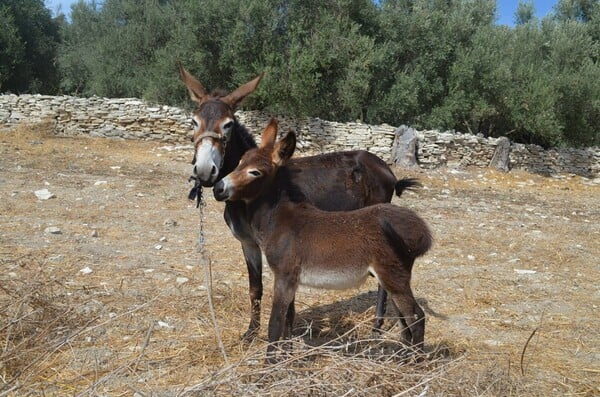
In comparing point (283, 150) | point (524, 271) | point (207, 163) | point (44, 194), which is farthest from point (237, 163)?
point (44, 194)

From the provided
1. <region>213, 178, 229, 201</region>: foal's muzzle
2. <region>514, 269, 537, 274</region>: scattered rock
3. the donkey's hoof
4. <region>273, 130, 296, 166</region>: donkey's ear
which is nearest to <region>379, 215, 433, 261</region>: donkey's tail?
<region>273, 130, 296, 166</region>: donkey's ear

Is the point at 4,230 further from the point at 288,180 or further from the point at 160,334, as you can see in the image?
the point at 288,180

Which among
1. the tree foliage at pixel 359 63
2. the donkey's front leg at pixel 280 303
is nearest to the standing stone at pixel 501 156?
the tree foliage at pixel 359 63

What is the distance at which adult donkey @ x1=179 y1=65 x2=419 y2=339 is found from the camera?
4.41 meters

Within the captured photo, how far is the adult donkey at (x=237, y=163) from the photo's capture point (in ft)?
14.5

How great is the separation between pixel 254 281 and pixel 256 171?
50.0 inches

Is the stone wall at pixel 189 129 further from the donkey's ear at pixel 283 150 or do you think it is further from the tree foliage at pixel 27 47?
the donkey's ear at pixel 283 150

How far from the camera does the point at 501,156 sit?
1784 cm

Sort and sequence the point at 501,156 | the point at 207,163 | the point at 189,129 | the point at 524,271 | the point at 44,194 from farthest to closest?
the point at 501,156, the point at 189,129, the point at 44,194, the point at 524,271, the point at 207,163

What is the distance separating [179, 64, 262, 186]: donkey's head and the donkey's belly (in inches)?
46.5

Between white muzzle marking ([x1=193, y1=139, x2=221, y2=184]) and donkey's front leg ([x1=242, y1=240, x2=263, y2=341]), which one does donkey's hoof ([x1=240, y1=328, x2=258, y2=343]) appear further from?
white muzzle marking ([x1=193, y1=139, x2=221, y2=184])

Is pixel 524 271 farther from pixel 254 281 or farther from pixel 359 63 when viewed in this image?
pixel 359 63

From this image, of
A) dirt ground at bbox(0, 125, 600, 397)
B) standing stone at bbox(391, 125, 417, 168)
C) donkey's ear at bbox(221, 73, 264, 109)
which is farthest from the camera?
standing stone at bbox(391, 125, 417, 168)

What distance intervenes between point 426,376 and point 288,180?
205cm
